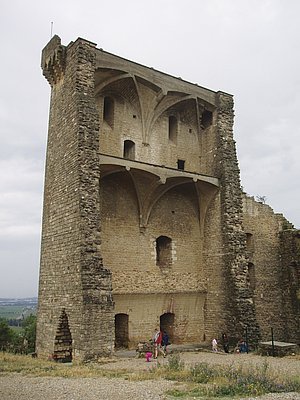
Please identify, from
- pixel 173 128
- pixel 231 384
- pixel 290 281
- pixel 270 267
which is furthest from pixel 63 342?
pixel 290 281

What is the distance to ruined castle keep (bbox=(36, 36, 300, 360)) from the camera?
15.0 metres

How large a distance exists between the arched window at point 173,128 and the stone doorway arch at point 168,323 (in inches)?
318

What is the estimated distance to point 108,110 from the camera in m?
18.8

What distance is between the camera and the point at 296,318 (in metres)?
21.6

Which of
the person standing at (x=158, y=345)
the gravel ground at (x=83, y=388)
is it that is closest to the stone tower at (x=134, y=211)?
the person standing at (x=158, y=345)

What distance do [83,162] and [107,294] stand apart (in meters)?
4.67

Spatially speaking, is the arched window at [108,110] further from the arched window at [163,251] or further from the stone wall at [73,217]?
the arched window at [163,251]

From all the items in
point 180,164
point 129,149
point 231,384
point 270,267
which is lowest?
point 231,384

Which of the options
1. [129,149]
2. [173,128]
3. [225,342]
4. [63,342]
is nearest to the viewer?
[63,342]

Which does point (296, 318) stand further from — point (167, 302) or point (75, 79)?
point (75, 79)

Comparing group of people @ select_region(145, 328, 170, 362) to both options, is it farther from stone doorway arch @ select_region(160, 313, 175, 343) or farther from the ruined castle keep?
stone doorway arch @ select_region(160, 313, 175, 343)

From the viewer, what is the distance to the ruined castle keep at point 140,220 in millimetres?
15000

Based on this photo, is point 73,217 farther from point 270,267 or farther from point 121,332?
point 270,267

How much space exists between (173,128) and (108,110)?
3580 millimetres
